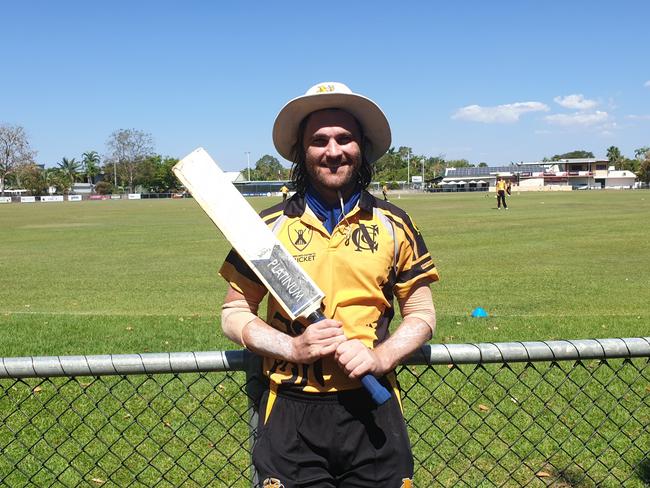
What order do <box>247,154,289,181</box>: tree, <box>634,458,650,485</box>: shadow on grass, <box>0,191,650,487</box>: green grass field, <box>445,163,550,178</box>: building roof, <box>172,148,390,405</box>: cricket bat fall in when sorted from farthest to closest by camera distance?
1. <box>247,154,289,181</box>: tree
2. <box>445,163,550,178</box>: building roof
3. <box>0,191,650,487</box>: green grass field
4. <box>634,458,650,485</box>: shadow on grass
5. <box>172,148,390,405</box>: cricket bat

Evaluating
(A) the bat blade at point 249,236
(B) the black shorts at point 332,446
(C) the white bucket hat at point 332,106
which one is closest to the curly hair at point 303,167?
(C) the white bucket hat at point 332,106

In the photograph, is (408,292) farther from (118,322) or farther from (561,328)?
(118,322)

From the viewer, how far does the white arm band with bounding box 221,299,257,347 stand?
2.41 metres

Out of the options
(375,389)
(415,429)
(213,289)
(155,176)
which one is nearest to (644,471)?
(415,429)

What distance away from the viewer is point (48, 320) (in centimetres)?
796

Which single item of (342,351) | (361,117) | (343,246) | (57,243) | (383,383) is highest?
(361,117)

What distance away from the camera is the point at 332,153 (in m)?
2.51

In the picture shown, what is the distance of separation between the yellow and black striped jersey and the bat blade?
13 centimetres

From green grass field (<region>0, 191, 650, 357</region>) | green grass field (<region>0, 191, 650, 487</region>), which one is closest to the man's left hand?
green grass field (<region>0, 191, 650, 487</region>)

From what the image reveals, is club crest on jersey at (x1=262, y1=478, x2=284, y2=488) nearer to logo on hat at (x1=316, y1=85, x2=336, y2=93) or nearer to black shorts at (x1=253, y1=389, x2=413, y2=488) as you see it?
black shorts at (x1=253, y1=389, x2=413, y2=488)

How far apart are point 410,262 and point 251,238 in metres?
0.63

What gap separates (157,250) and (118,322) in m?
9.81

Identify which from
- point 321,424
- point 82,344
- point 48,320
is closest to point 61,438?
point 82,344

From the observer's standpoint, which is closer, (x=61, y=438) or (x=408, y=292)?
(x=408, y=292)
